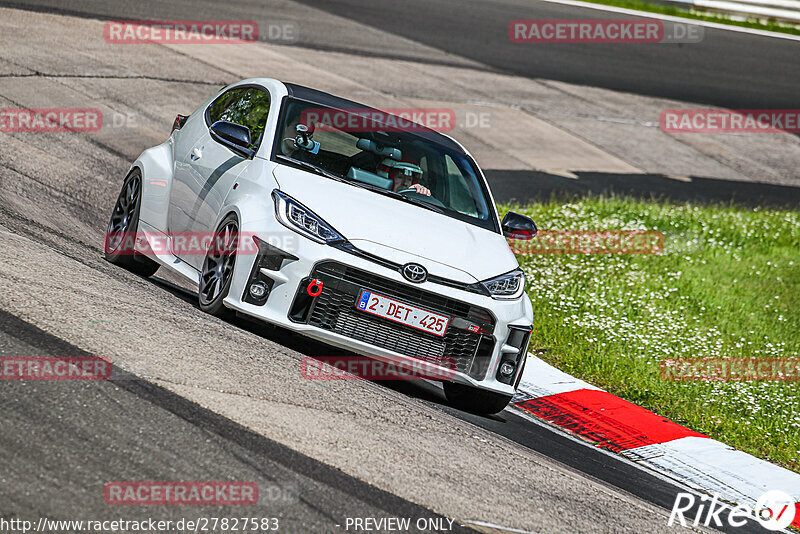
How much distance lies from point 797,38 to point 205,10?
16234 mm

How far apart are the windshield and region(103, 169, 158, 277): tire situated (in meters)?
1.47

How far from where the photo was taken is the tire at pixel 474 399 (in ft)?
22.3

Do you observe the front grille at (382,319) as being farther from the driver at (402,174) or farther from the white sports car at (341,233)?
the driver at (402,174)

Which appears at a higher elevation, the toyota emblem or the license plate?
the toyota emblem

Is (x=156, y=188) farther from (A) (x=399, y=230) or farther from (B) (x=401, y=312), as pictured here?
(B) (x=401, y=312)

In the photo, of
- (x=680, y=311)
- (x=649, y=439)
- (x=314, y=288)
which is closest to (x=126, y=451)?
(x=314, y=288)

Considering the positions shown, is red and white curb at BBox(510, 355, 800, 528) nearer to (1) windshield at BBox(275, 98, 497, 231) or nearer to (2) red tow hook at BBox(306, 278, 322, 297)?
(1) windshield at BBox(275, 98, 497, 231)

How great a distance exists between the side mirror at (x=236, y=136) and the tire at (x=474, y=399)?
2066mm

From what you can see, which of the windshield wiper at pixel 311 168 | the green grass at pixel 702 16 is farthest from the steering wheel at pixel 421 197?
the green grass at pixel 702 16

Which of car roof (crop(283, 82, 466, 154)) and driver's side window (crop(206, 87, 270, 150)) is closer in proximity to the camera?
driver's side window (crop(206, 87, 270, 150))

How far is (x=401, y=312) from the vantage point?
6246 millimetres

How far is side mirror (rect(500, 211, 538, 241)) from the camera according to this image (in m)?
7.56

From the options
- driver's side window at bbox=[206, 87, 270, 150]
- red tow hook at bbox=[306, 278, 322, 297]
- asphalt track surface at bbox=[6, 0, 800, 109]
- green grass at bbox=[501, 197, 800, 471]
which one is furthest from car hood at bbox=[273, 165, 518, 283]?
asphalt track surface at bbox=[6, 0, 800, 109]

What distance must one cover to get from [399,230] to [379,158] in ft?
3.40
